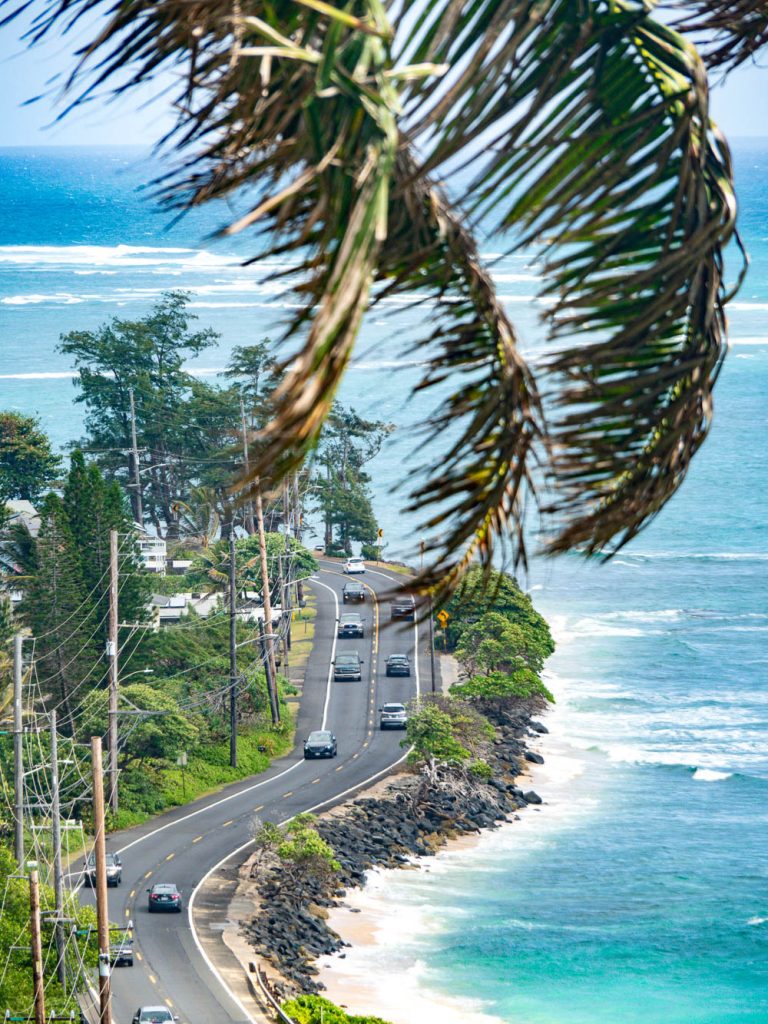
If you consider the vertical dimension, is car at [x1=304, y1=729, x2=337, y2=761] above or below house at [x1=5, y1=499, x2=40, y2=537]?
below

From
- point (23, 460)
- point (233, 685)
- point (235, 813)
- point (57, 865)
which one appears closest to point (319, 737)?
point (233, 685)

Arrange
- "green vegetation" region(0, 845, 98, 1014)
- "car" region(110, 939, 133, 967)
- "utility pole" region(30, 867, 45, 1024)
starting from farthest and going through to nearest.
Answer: "car" region(110, 939, 133, 967)
"green vegetation" region(0, 845, 98, 1014)
"utility pole" region(30, 867, 45, 1024)

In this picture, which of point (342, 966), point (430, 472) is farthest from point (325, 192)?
point (342, 966)

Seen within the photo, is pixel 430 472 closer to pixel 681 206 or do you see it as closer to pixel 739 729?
pixel 681 206

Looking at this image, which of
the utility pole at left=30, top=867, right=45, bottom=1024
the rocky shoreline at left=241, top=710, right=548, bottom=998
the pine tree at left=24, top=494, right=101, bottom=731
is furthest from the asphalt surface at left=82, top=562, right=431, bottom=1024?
the utility pole at left=30, top=867, right=45, bottom=1024

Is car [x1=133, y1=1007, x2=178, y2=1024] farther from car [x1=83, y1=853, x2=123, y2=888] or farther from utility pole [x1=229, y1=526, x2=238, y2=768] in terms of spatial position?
utility pole [x1=229, y1=526, x2=238, y2=768]
